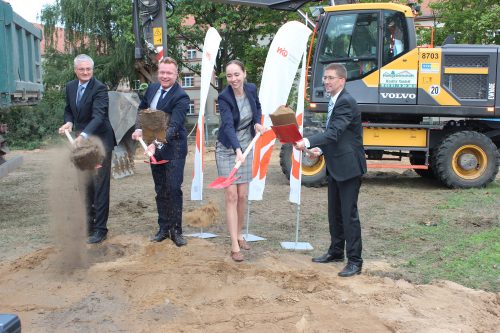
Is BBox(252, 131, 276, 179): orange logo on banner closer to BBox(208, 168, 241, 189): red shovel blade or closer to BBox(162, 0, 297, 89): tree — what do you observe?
BBox(208, 168, 241, 189): red shovel blade

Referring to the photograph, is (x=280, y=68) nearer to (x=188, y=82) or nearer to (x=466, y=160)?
(x=466, y=160)

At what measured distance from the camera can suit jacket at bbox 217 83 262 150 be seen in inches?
208

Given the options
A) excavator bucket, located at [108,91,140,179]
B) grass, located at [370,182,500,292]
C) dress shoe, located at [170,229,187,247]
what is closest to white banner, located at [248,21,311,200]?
dress shoe, located at [170,229,187,247]

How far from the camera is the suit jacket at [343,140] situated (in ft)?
15.7

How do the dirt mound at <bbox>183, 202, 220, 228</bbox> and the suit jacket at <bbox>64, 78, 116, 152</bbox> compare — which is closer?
the suit jacket at <bbox>64, 78, 116, 152</bbox>

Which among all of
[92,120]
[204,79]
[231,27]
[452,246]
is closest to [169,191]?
[92,120]

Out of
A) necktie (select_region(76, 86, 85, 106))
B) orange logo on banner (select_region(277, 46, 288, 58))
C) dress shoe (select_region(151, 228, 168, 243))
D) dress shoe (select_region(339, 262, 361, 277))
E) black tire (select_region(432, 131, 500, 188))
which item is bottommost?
dress shoe (select_region(339, 262, 361, 277))

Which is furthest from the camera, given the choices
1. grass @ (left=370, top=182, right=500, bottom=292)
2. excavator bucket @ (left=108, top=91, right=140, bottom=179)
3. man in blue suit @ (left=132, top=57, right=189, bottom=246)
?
excavator bucket @ (left=108, top=91, right=140, bottom=179)

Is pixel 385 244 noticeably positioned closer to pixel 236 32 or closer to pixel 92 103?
pixel 92 103

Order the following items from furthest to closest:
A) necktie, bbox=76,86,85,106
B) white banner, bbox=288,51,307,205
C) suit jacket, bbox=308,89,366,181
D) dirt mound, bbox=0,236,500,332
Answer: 1. white banner, bbox=288,51,307,205
2. necktie, bbox=76,86,85,106
3. suit jacket, bbox=308,89,366,181
4. dirt mound, bbox=0,236,500,332

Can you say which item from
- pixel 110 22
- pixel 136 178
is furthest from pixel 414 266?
pixel 110 22

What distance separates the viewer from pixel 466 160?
1004 cm

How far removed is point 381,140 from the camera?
1009 centimetres

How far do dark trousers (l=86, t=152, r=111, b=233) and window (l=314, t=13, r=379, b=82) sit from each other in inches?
206
